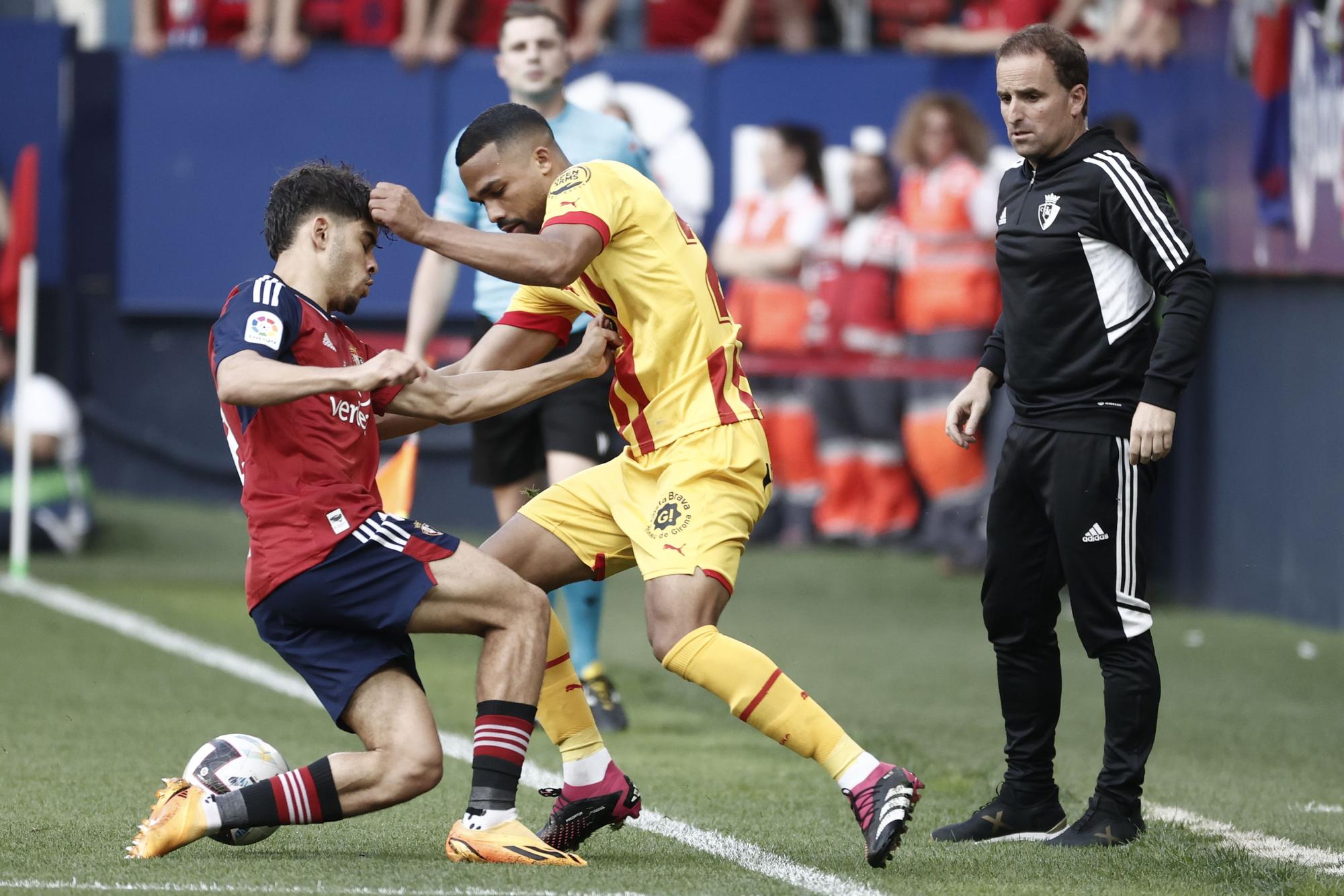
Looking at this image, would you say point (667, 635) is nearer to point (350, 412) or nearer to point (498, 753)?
point (498, 753)

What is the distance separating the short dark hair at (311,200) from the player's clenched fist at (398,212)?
0.15 metres

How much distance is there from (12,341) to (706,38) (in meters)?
5.14

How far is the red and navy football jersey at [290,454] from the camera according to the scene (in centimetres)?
468

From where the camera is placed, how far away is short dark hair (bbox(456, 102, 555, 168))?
5.06 meters

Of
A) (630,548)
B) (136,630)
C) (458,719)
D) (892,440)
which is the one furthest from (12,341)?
(630,548)

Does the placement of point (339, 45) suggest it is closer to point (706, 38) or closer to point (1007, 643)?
point (706, 38)

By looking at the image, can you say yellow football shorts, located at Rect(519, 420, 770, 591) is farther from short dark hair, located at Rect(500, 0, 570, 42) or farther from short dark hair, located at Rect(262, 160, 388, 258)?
short dark hair, located at Rect(500, 0, 570, 42)

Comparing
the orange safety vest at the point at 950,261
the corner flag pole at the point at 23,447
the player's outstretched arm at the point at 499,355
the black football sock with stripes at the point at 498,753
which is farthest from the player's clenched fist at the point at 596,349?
the orange safety vest at the point at 950,261

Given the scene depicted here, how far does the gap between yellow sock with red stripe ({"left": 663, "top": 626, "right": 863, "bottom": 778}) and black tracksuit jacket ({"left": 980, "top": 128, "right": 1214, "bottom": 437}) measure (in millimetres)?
1038

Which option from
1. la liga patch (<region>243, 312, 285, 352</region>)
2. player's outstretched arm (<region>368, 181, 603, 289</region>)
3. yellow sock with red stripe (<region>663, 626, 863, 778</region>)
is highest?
player's outstretched arm (<region>368, 181, 603, 289</region>)

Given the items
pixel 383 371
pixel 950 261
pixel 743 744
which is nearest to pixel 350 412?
pixel 383 371

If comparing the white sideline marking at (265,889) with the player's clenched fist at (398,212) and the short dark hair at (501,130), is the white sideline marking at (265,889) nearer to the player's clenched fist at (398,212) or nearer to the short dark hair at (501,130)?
the player's clenched fist at (398,212)

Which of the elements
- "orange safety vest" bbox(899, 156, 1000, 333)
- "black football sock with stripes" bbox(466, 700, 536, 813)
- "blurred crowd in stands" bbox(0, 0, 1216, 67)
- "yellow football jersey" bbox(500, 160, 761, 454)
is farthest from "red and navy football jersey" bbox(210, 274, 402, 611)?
"blurred crowd in stands" bbox(0, 0, 1216, 67)

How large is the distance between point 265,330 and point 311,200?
43cm
